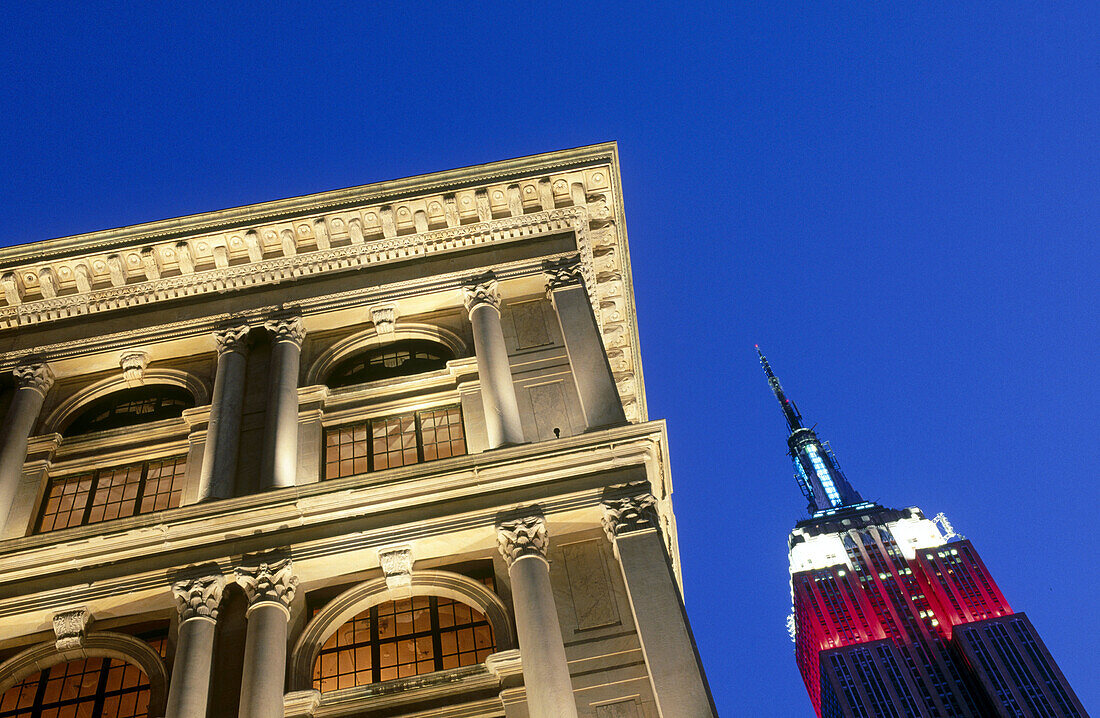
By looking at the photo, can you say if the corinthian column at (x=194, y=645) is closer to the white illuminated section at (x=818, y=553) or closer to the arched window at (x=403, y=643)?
the arched window at (x=403, y=643)

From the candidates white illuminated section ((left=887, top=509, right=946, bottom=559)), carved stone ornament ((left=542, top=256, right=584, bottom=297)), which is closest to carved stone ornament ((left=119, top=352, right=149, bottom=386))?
carved stone ornament ((left=542, top=256, right=584, bottom=297))

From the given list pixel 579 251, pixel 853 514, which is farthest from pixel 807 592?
pixel 579 251

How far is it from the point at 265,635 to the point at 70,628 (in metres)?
4.28

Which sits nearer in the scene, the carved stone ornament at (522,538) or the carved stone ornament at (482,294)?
the carved stone ornament at (522,538)

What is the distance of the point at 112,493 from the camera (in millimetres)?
23844

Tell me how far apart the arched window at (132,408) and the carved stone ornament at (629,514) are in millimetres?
11976

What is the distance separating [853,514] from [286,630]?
186 meters

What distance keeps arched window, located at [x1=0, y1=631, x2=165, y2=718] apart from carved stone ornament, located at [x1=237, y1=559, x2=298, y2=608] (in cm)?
233

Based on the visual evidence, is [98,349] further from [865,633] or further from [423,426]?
[865,633]

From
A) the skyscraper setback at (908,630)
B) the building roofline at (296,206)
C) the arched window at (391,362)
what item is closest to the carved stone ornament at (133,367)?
the building roofline at (296,206)

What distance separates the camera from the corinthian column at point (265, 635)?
1733cm

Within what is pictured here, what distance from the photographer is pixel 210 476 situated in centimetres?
2223

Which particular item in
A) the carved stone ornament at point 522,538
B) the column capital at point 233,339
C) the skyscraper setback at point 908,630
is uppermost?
the skyscraper setback at point 908,630

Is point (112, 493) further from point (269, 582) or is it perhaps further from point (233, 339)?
point (269, 582)
